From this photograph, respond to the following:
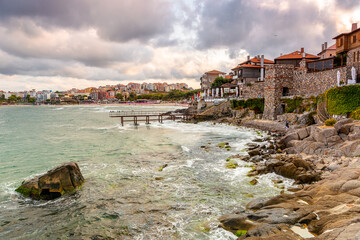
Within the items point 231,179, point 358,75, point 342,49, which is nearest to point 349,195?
point 231,179

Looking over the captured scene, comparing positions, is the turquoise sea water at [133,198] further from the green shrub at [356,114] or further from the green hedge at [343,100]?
the green hedge at [343,100]

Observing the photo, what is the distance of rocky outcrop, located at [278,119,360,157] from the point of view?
51.0ft

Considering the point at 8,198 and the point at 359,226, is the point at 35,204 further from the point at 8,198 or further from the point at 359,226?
the point at 359,226

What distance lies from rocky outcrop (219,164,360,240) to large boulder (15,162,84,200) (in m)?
8.93

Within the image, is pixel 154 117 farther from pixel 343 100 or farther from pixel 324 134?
pixel 324 134

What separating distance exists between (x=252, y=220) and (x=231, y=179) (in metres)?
5.72

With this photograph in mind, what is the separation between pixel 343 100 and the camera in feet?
78.0

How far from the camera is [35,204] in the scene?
37.5 ft

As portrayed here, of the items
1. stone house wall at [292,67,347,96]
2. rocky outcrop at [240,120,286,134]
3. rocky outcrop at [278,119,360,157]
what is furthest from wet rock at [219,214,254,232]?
stone house wall at [292,67,347,96]

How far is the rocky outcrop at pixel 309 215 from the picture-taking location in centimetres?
671

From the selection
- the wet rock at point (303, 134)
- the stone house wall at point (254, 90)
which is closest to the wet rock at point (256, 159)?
the wet rock at point (303, 134)

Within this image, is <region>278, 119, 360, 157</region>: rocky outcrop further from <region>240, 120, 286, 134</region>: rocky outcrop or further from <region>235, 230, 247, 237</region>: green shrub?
<region>240, 120, 286, 134</region>: rocky outcrop

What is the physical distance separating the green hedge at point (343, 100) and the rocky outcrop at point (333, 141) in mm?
5418

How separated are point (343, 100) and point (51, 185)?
27792mm
